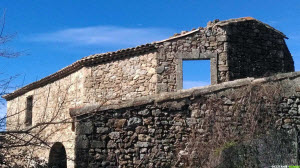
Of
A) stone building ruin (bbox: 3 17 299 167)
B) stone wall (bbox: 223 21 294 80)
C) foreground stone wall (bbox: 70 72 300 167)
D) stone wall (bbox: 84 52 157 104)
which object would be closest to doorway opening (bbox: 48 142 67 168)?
stone building ruin (bbox: 3 17 299 167)

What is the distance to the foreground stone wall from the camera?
6793mm

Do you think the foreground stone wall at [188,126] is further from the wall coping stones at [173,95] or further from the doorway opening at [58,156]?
the doorway opening at [58,156]

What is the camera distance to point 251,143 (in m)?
6.78

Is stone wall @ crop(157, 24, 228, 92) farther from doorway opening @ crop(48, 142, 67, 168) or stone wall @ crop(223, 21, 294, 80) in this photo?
doorway opening @ crop(48, 142, 67, 168)

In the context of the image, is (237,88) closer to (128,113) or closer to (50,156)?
(128,113)

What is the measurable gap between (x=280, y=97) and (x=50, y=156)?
733 cm

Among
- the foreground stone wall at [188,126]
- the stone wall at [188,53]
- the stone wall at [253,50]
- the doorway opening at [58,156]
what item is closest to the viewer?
the foreground stone wall at [188,126]

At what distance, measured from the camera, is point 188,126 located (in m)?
7.16

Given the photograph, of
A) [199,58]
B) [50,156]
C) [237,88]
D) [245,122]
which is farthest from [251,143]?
[50,156]

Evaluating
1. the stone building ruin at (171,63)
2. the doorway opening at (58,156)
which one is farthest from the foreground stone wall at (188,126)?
the doorway opening at (58,156)

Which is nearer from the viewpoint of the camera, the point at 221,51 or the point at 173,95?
the point at 173,95

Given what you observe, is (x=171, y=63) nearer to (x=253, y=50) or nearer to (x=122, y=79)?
→ (x=122, y=79)

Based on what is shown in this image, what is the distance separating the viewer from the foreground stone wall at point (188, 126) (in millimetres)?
6793

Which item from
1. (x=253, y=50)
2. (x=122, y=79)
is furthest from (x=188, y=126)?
(x=253, y=50)
